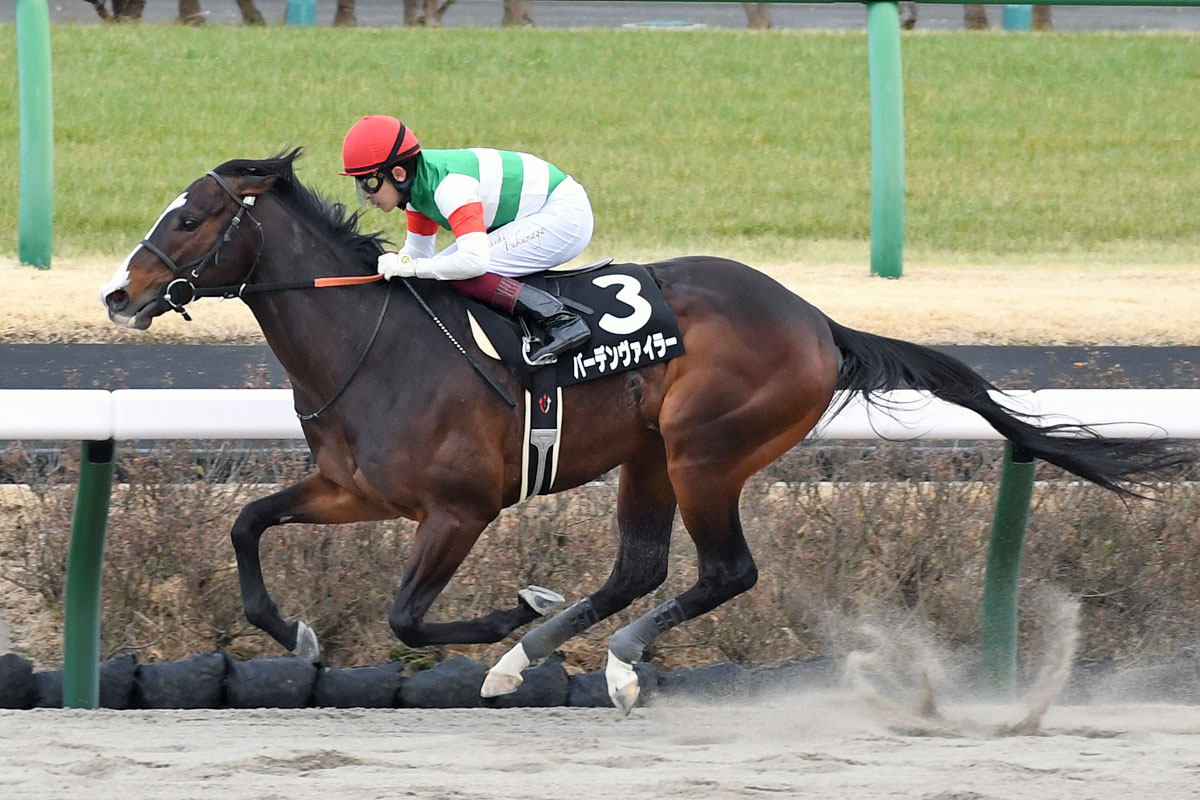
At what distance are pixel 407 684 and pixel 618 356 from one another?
1.06 m

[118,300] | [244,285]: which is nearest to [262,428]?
[244,285]

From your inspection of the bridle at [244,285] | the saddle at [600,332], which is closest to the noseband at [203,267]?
the bridle at [244,285]

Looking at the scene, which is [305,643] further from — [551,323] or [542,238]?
[542,238]

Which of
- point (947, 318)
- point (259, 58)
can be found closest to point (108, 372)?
point (947, 318)

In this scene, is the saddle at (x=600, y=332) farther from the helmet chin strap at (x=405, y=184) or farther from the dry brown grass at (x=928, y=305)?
the dry brown grass at (x=928, y=305)

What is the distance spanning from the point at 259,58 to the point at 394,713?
10.8 meters

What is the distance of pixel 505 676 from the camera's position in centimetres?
417

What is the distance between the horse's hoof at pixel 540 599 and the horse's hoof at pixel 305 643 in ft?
1.79

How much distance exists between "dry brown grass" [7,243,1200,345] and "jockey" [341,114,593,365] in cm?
349

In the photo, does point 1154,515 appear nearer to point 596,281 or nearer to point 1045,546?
point 1045,546

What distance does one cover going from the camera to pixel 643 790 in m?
3.43

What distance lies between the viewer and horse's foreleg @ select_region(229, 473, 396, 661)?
4109 mm

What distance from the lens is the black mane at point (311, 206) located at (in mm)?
4203

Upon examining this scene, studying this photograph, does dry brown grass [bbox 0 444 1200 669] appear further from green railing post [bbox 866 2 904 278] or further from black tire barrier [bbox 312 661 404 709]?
green railing post [bbox 866 2 904 278]
